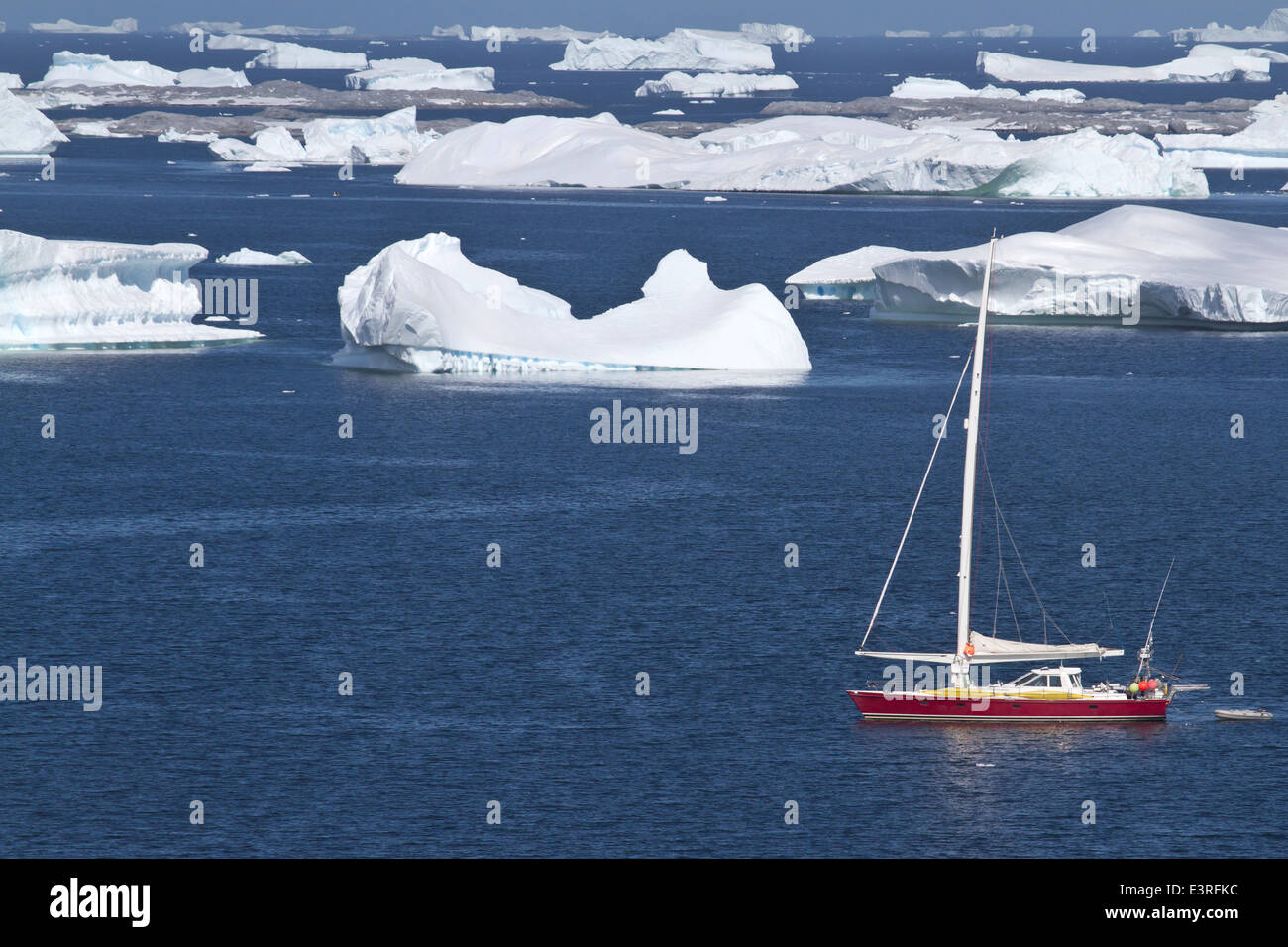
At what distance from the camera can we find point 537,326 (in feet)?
263

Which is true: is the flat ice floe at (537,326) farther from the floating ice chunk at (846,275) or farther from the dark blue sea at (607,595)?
the floating ice chunk at (846,275)

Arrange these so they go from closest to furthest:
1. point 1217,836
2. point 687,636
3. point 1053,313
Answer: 1. point 1217,836
2. point 687,636
3. point 1053,313

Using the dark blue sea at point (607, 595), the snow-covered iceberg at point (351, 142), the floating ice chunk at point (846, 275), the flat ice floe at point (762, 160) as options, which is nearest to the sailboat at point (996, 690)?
the dark blue sea at point (607, 595)

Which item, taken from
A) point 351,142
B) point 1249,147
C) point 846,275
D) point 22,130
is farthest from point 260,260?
point 1249,147

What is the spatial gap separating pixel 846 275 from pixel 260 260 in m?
33.0

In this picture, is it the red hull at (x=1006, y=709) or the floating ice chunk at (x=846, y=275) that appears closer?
the red hull at (x=1006, y=709)

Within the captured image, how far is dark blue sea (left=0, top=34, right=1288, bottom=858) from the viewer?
35.2 meters

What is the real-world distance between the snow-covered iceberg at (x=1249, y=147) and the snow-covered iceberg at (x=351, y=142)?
242 feet

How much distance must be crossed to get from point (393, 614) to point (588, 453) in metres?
20.4

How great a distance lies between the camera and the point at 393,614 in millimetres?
47906

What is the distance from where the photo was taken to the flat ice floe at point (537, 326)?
252 feet

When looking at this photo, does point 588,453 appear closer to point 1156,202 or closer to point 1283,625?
point 1283,625
